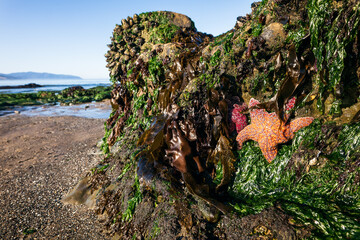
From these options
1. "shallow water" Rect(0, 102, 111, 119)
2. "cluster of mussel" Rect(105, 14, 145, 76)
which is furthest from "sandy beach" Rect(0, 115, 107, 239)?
"shallow water" Rect(0, 102, 111, 119)

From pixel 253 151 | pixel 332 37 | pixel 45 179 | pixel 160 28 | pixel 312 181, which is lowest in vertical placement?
pixel 45 179

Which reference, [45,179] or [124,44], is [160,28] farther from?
[45,179]

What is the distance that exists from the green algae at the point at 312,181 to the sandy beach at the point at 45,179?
2.33m

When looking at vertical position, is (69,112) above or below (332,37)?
below

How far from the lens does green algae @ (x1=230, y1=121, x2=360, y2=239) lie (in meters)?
2.09

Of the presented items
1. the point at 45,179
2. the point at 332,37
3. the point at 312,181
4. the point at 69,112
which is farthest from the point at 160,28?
the point at 69,112

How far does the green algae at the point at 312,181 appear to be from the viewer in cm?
209

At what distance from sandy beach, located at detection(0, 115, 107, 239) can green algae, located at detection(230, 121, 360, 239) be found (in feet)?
7.66

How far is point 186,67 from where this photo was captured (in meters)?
4.11

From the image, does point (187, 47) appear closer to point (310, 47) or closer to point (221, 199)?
point (310, 47)

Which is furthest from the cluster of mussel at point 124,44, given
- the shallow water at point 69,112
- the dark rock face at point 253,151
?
the shallow water at point 69,112

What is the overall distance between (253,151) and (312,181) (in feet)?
2.63

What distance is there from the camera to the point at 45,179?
4.66m

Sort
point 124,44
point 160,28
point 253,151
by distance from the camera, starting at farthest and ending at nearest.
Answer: point 124,44, point 160,28, point 253,151
